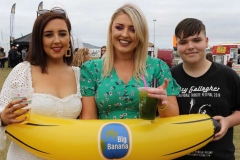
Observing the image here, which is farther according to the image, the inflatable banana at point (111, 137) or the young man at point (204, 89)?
the young man at point (204, 89)

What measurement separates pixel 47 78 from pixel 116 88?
508mm

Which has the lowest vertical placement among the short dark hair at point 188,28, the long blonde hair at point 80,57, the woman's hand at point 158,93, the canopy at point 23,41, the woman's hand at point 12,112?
the woman's hand at point 12,112

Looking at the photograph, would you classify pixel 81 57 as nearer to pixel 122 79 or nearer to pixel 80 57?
pixel 80 57

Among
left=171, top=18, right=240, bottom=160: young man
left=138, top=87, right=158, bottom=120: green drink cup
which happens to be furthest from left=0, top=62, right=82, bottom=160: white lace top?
left=171, top=18, right=240, bottom=160: young man

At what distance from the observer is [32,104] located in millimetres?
2082

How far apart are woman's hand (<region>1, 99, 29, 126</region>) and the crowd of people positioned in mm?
42

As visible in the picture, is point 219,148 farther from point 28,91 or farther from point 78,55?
point 78,55

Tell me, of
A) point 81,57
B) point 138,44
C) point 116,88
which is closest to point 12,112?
point 116,88

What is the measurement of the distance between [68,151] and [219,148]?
109cm

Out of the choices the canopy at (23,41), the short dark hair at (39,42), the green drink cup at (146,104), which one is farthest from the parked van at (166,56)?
the green drink cup at (146,104)

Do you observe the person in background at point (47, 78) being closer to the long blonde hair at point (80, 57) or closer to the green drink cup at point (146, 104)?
the green drink cup at point (146, 104)

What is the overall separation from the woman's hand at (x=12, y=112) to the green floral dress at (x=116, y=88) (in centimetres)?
47

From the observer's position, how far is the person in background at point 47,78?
6.88ft

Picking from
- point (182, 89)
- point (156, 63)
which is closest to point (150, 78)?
point (156, 63)
